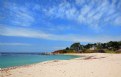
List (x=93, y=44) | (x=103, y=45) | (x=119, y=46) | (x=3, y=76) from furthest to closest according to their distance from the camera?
1. (x=93, y=44)
2. (x=103, y=45)
3. (x=119, y=46)
4. (x=3, y=76)

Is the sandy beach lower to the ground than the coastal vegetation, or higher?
lower

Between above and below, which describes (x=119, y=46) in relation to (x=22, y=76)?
above

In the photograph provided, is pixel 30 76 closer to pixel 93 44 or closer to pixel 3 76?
pixel 3 76

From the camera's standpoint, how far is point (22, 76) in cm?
1249

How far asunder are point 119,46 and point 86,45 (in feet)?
118

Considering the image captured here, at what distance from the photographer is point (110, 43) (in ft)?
395

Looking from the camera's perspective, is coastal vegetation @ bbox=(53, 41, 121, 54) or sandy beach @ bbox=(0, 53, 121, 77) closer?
sandy beach @ bbox=(0, 53, 121, 77)

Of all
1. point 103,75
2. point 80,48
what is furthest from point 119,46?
point 103,75

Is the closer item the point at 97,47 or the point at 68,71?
the point at 68,71

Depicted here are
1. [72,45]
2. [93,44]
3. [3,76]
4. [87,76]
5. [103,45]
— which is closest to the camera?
[87,76]

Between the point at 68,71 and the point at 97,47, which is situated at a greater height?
the point at 97,47

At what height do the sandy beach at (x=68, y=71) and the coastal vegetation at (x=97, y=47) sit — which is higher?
the coastal vegetation at (x=97, y=47)

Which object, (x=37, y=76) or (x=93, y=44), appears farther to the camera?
(x=93, y=44)

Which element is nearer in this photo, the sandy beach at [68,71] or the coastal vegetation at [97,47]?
the sandy beach at [68,71]
